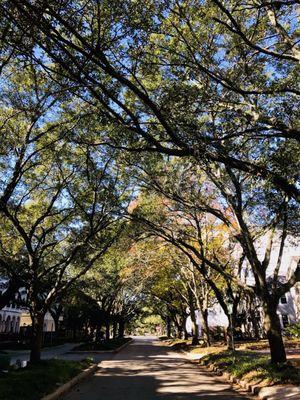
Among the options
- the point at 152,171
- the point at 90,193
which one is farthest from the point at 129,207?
the point at 152,171

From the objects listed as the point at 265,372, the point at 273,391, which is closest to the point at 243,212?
the point at 265,372

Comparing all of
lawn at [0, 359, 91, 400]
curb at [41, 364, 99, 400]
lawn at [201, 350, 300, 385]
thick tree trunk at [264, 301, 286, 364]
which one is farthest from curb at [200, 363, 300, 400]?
lawn at [0, 359, 91, 400]

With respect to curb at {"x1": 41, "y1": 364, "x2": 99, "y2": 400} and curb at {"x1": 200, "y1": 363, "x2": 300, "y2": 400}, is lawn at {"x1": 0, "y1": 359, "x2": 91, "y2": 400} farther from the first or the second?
curb at {"x1": 200, "y1": 363, "x2": 300, "y2": 400}

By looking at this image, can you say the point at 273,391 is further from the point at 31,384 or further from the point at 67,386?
the point at 31,384

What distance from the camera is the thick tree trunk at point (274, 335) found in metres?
12.9

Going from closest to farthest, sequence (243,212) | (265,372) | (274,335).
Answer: (265,372), (274,335), (243,212)

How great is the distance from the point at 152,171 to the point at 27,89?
18.9 feet

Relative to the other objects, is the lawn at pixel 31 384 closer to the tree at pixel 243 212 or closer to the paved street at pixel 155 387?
the paved street at pixel 155 387

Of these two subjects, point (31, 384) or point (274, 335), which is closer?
point (31, 384)

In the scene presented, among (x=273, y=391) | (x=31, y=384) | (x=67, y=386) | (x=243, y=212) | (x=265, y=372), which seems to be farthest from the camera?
(x=243, y=212)

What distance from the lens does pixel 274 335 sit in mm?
13102

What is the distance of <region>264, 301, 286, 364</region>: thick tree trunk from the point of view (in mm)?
12891

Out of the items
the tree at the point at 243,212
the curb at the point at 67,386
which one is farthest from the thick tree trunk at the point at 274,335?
the curb at the point at 67,386

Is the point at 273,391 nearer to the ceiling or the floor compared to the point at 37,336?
nearer to the floor
